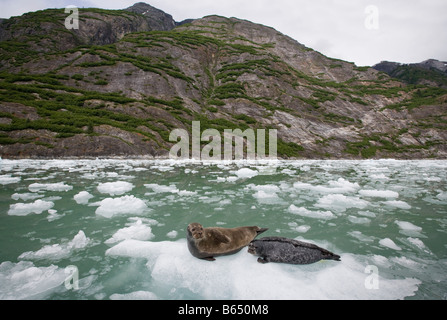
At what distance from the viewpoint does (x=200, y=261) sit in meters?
3.53

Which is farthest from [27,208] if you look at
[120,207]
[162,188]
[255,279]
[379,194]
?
[379,194]

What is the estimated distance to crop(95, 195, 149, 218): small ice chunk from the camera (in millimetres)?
5942

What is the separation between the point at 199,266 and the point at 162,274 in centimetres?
60

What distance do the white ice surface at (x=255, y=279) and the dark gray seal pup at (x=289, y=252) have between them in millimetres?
101

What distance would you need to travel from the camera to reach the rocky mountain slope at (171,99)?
2183 cm

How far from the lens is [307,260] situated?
353cm

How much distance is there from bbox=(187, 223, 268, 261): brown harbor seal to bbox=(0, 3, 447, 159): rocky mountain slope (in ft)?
67.0

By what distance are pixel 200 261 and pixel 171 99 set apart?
37083mm

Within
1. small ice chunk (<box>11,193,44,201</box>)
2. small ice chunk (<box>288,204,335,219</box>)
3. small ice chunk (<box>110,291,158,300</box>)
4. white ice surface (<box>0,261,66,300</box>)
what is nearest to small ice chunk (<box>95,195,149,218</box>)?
white ice surface (<box>0,261,66,300</box>)

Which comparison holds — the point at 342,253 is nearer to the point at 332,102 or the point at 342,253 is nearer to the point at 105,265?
the point at 105,265

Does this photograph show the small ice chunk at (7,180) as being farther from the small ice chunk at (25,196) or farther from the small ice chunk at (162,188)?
the small ice chunk at (162,188)

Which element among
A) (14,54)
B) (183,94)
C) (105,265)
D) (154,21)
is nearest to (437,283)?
(105,265)

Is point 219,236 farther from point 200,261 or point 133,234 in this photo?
point 133,234

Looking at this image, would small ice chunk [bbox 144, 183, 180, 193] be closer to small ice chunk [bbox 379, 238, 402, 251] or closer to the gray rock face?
small ice chunk [bbox 379, 238, 402, 251]
